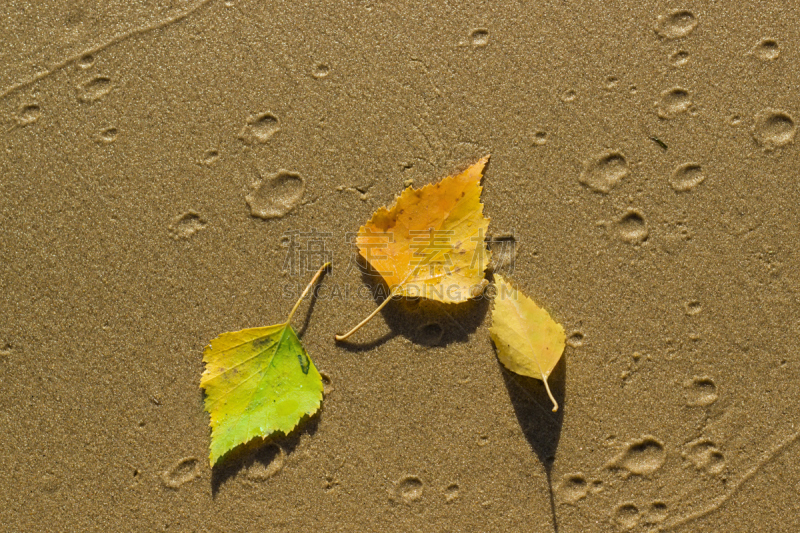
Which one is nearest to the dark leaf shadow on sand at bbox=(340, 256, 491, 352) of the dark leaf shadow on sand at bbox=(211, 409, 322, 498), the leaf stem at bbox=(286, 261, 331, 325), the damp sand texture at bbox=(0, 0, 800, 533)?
the damp sand texture at bbox=(0, 0, 800, 533)

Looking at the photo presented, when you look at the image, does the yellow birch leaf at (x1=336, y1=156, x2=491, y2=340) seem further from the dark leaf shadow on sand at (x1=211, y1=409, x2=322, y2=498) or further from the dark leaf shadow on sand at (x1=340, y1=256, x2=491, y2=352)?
the dark leaf shadow on sand at (x1=211, y1=409, x2=322, y2=498)

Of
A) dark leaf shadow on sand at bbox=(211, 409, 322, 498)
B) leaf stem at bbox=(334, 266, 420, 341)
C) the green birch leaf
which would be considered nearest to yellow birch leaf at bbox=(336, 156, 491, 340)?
leaf stem at bbox=(334, 266, 420, 341)

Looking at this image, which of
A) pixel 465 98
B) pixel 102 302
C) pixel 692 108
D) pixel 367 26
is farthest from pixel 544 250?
pixel 102 302

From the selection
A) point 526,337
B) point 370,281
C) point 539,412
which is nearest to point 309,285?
point 370,281

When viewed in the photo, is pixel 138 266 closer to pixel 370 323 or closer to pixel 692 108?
pixel 370 323

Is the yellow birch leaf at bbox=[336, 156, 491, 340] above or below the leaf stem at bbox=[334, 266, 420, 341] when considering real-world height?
above

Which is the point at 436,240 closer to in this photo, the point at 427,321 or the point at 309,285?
the point at 427,321

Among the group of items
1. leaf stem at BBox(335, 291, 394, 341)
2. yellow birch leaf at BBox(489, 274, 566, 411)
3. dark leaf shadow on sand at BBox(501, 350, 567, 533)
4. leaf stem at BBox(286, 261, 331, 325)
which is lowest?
dark leaf shadow on sand at BBox(501, 350, 567, 533)
